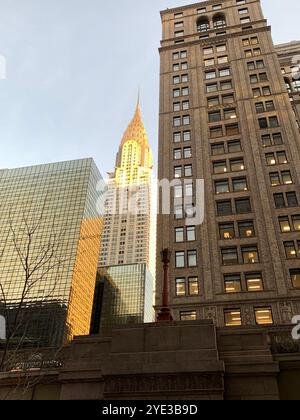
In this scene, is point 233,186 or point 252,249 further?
point 233,186

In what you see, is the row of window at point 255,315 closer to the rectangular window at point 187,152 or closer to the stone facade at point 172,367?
the stone facade at point 172,367

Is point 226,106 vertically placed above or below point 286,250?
above

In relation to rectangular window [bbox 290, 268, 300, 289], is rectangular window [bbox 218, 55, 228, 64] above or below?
above

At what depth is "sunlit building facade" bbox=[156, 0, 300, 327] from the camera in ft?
126

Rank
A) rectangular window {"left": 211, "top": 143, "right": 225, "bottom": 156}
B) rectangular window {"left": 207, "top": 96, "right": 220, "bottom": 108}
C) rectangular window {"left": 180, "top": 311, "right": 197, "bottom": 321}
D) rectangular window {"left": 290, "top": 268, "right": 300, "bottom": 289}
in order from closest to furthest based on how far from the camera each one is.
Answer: rectangular window {"left": 290, "top": 268, "right": 300, "bottom": 289} → rectangular window {"left": 180, "top": 311, "right": 197, "bottom": 321} → rectangular window {"left": 211, "top": 143, "right": 225, "bottom": 156} → rectangular window {"left": 207, "top": 96, "right": 220, "bottom": 108}

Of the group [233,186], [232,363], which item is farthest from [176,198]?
[232,363]

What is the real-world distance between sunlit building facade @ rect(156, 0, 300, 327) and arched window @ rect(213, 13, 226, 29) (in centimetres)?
20

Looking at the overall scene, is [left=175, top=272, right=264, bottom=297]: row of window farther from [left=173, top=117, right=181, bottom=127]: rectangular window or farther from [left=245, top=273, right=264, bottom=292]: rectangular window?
[left=173, top=117, right=181, bottom=127]: rectangular window

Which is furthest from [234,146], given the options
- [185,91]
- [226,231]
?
[185,91]

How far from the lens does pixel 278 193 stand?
43.6 m

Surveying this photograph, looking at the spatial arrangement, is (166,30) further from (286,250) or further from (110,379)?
(110,379)

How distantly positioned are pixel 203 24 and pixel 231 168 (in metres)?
33.7

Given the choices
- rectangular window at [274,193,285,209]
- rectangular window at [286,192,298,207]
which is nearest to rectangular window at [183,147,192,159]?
rectangular window at [274,193,285,209]
